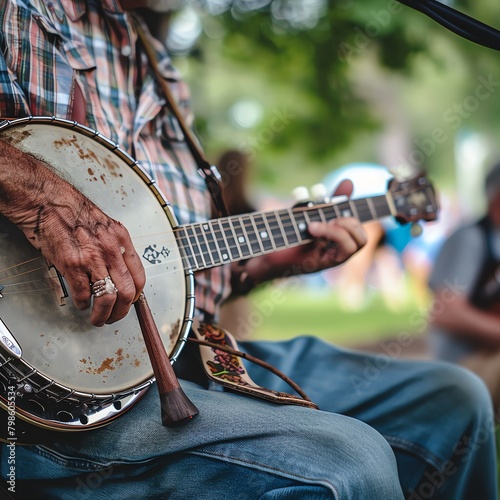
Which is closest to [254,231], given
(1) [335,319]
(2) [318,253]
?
(2) [318,253]

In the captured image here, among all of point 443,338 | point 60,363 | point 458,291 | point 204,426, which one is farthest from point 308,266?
point 443,338

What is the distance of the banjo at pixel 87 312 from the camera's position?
43.3 inches

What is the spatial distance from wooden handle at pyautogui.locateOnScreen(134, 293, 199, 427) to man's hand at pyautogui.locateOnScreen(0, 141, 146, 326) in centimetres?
5

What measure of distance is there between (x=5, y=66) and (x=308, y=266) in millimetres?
821

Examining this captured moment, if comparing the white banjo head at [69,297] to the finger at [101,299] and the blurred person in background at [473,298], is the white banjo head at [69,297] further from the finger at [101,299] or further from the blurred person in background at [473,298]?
the blurred person in background at [473,298]

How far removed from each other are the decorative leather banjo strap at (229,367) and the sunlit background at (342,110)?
61 cm

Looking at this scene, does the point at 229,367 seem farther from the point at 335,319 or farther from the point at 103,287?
the point at 335,319

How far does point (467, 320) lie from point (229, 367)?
7.55 feet

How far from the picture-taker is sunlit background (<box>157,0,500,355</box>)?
11.0ft

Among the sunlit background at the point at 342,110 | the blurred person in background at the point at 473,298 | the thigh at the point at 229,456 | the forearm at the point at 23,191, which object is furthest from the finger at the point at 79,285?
the blurred person in background at the point at 473,298

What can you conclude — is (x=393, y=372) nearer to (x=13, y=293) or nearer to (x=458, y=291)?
(x=13, y=293)

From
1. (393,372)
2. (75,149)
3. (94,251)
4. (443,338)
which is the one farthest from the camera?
(443,338)

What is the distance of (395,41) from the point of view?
3.46m

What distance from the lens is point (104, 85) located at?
4.78 ft
